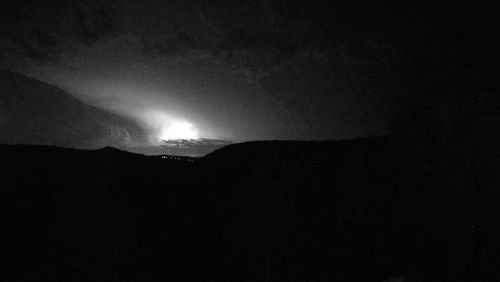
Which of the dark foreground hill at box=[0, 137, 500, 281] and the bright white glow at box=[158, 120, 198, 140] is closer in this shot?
the dark foreground hill at box=[0, 137, 500, 281]

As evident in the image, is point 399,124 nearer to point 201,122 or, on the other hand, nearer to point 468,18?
point 468,18

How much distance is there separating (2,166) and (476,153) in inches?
175

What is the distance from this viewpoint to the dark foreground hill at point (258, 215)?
208 cm

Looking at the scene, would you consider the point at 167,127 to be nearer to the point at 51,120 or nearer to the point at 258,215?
the point at 51,120

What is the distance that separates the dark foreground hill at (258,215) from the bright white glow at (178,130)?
1177 centimetres

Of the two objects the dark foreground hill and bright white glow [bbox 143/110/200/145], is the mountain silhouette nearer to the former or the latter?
bright white glow [bbox 143/110/200/145]

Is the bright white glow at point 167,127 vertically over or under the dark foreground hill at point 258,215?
over

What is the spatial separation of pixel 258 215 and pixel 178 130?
570 inches

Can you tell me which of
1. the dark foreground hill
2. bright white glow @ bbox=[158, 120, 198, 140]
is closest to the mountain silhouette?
bright white glow @ bbox=[158, 120, 198, 140]

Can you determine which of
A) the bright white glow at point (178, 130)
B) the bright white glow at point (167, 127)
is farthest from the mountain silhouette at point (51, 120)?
the bright white glow at point (178, 130)

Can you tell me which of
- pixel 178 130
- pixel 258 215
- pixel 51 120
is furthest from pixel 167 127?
pixel 258 215

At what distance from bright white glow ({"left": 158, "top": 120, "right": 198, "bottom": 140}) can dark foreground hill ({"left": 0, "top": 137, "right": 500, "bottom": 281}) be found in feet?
38.6

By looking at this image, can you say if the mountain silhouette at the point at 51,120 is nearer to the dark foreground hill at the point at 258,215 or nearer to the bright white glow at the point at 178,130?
the bright white glow at the point at 178,130

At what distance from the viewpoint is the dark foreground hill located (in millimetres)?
2076
